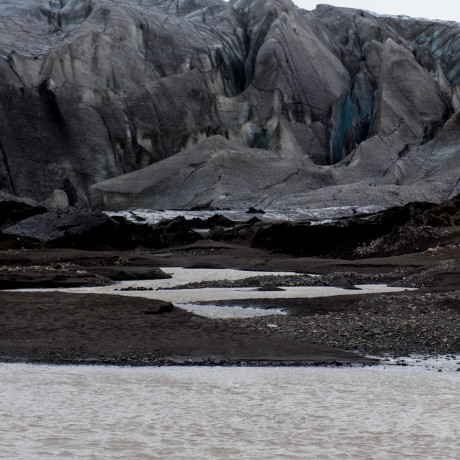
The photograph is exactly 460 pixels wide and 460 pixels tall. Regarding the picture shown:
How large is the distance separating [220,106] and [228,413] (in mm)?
61101

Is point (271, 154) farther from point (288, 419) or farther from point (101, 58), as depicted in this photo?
point (288, 419)

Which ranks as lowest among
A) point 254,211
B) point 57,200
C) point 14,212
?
point 57,200

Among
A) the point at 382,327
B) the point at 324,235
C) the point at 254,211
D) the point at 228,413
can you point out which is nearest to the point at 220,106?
the point at 254,211

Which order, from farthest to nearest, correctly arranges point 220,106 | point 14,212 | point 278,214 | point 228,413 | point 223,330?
point 220,106 → point 278,214 → point 14,212 → point 223,330 → point 228,413

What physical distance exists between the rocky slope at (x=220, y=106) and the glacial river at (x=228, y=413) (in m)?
40.5

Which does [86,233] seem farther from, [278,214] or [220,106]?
[220,106]

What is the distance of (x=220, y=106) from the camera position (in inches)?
2618

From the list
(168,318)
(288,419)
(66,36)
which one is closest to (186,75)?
(66,36)

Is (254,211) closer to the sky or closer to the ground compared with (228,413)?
closer to the ground

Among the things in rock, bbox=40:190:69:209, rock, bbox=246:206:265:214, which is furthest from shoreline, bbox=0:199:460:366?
rock, bbox=40:190:69:209

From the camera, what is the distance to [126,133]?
2450 inches

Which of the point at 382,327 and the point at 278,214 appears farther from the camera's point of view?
the point at 278,214

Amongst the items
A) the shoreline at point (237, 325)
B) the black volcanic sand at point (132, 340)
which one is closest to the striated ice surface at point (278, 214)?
the shoreline at point (237, 325)

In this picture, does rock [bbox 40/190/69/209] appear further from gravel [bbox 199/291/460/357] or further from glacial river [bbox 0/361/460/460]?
glacial river [bbox 0/361/460/460]
